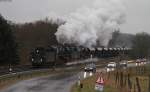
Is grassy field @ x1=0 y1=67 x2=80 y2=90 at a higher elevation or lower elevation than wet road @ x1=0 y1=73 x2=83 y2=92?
higher

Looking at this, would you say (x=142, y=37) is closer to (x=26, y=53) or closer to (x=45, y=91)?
(x=26, y=53)

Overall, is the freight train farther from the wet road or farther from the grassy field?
the wet road

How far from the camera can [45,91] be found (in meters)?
35.9

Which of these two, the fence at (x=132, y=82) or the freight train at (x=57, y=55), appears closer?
the fence at (x=132, y=82)

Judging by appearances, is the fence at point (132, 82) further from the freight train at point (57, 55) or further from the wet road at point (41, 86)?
the freight train at point (57, 55)

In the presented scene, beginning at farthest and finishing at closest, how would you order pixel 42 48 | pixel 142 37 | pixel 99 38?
pixel 142 37 < pixel 99 38 < pixel 42 48

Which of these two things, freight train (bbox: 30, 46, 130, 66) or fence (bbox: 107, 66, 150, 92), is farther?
freight train (bbox: 30, 46, 130, 66)

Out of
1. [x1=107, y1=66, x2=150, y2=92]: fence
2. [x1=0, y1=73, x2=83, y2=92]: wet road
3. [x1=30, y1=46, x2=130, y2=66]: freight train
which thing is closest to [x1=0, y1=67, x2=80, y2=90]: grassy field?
Answer: [x1=0, y1=73, x2=83, y2=92]: wet road

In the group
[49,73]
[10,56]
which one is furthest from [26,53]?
[49,73]

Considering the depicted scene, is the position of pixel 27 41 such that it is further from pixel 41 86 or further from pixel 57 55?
pixel 41 86

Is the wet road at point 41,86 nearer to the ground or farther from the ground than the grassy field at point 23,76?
nearer to the ground

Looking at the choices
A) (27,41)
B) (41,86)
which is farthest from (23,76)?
(27,41)

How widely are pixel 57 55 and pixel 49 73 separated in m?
9.00

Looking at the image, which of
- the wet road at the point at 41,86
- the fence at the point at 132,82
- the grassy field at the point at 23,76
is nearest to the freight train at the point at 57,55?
the grassy field at the point at 23,76
